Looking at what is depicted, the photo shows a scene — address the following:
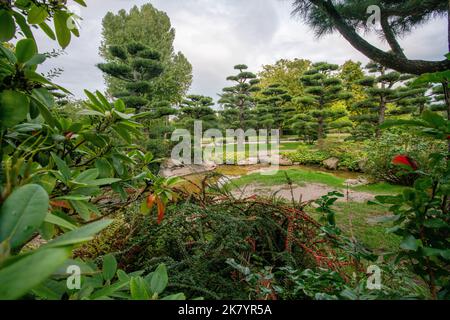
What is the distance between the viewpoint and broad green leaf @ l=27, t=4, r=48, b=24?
0.44 m

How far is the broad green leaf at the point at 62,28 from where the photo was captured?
1.49 ft

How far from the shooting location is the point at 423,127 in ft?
1.56

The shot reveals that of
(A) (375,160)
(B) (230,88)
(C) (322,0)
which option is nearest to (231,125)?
(B) (230,88)

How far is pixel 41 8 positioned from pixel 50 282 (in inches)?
19.6

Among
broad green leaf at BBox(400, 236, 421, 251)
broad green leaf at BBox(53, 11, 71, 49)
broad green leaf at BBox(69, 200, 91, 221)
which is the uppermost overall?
broad green leaf at BBox(53, 11, 71, 49)

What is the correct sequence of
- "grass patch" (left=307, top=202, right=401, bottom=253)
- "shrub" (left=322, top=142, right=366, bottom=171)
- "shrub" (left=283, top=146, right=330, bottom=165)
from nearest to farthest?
1. "grass patch" (left=307, top=202, right=401, bottom=253)
2. "shrub" (left=322, top=142, right=366, bottom=171)
3. "shrub" (left=283, top=146, right=330, bottom=165)

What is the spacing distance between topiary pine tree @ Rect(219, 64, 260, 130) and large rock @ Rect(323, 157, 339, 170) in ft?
15.8

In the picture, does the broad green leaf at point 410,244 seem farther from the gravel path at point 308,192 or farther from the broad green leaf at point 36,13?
the gravel path at point 308,192

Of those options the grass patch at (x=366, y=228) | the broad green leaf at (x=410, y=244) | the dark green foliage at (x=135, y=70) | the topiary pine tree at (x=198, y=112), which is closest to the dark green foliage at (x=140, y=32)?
the topiary pine tree at (x=198, y=112)

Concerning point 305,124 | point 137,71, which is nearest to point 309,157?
point 305,124

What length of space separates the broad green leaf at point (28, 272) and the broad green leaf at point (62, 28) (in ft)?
1.63

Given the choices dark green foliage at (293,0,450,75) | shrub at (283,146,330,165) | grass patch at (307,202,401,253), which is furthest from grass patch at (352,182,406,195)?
shrub at (283,146,330,165)

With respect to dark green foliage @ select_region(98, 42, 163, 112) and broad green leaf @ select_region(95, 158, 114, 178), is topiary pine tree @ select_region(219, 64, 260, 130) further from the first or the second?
broad green leaf @ select_region(95, 158, 114, 178)
